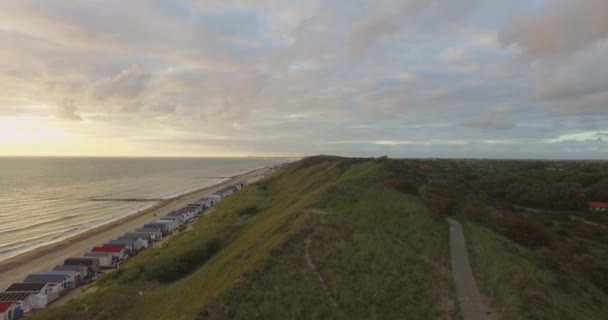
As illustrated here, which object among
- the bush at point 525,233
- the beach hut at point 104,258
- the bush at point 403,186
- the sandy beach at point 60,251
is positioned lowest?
the sandy beach at point 60,251

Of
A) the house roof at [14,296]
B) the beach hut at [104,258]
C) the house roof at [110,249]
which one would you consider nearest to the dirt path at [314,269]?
the house roof at [14,296]

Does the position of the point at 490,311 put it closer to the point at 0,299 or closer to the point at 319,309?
the point at 319,309

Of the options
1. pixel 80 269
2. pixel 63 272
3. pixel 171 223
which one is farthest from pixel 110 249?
pixel 171 223

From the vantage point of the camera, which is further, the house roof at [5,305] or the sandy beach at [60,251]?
the sandy beach at [60,251]

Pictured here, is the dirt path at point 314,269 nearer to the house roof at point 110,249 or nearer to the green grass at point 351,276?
the green grass at point 351,276

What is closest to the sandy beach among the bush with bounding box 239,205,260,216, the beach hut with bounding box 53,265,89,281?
the beach hut with bounding box 53,265,89,281

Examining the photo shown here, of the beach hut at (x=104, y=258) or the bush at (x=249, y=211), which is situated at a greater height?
the bush at (x=249, y=211)

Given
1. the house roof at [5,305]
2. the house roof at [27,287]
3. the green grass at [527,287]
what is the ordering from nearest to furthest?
the green grass at [527,287], the house roof at [5,305], the house roof at [27,287]

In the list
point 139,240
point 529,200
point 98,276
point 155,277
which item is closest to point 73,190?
point 139,240
